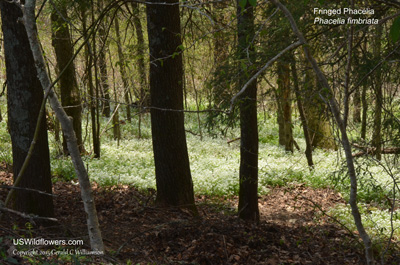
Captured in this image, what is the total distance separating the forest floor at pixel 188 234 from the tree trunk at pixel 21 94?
27.6 inches

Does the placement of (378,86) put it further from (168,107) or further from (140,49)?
(140,49)

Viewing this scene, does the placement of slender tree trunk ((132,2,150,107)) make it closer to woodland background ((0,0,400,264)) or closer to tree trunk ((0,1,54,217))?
woodland background ((0,0,400,264))

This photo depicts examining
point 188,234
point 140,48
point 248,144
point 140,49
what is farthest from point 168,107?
point 140,49

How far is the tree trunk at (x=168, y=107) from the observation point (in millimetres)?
6293

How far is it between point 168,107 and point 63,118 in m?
3.43

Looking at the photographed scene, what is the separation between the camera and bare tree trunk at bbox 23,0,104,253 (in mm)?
2969

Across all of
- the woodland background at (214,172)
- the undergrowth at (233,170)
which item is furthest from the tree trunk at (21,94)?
the undergrowth at (233,170)

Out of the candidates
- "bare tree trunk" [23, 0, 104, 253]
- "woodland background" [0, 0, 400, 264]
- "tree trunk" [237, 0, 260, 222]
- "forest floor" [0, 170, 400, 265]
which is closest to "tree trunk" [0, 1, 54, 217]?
"woodland background" [0, 0, 400, 264]

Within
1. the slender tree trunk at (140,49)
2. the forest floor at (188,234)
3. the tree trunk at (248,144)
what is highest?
the slender tree trunk at (140,49)

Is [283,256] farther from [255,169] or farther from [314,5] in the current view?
[314,5]

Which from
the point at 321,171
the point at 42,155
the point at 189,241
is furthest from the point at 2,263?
the point at 321,171

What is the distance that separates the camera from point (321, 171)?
1159 cm

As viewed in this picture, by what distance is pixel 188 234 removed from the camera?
5781mm

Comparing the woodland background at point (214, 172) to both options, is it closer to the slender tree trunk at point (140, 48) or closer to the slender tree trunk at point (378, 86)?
the slender tree trunk at point (378, 86)
